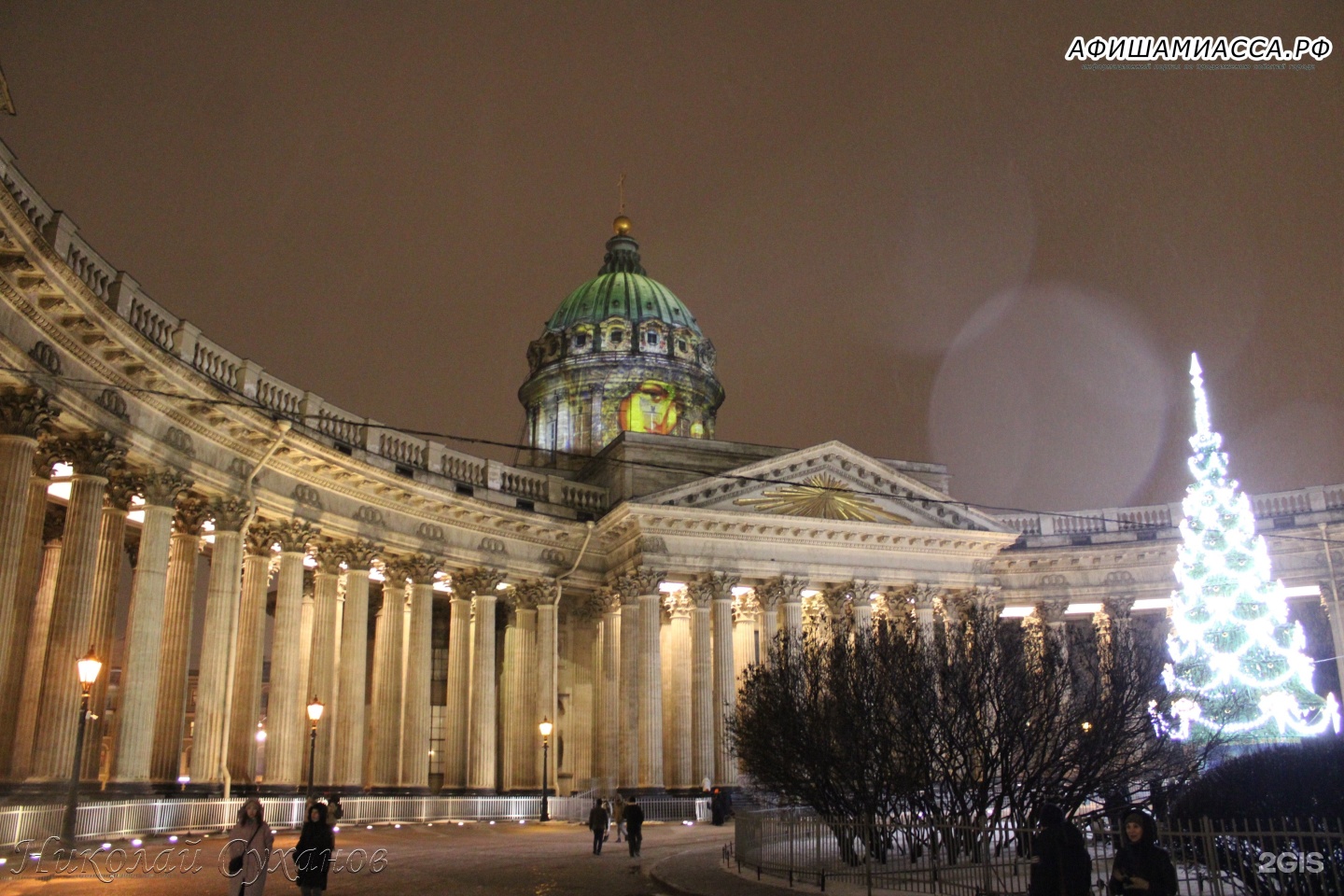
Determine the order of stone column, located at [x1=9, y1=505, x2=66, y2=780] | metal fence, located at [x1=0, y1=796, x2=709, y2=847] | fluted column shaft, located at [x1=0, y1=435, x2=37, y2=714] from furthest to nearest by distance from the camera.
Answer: stone column, located at [x1=9, y1=505, x2=66, y2=780] → fluted column shaft, located at [x1=0, y1=435, x2=37, y2=714] → metal fence, located at [x1=0, y1=796, x2=709, y2=847]

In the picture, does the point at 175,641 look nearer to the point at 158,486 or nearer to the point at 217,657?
the point at 217,657

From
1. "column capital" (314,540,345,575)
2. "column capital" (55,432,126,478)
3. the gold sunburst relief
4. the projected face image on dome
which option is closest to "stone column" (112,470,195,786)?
"column capital" (55,432,126,478)

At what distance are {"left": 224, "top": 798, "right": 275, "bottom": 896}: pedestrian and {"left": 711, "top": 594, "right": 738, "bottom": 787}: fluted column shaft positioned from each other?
30.4 meters

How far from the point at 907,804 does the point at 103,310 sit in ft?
65.1

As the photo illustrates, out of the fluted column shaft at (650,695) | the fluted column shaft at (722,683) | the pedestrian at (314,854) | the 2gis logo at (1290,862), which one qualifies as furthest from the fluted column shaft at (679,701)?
the pedestrian at (314,854)

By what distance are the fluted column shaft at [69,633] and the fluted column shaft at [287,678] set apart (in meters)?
8.04

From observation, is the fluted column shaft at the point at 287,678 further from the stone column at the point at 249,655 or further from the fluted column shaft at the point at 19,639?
the fluted column shaft at the point at 19,639

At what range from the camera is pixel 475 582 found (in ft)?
137

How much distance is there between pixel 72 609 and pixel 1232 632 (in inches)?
1221

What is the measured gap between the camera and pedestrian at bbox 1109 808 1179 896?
9.88 meters

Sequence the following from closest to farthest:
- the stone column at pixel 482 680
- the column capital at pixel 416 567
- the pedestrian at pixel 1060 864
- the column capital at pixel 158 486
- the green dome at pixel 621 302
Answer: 1. the pedestrian at pixel 1060 864
2. the column capital at pixel 158 486
3. the column capital at pixel 416 567
4. the stone column at pixel 482 680
5. the green dome at pixel 621 302

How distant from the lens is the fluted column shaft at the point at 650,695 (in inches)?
1645

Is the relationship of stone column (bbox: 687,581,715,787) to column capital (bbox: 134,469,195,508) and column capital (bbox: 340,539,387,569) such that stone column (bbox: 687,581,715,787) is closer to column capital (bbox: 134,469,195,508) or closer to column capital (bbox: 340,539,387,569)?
column capital (bbox: 340,539,387,569)

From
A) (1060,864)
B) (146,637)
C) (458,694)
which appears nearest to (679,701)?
(458,694)
